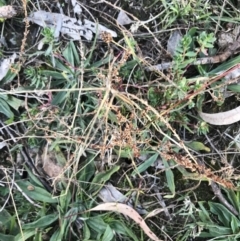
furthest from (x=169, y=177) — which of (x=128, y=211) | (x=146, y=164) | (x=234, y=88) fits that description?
(x=234, y=88)

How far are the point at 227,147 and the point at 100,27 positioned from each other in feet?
2.24

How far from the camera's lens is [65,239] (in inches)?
76.7

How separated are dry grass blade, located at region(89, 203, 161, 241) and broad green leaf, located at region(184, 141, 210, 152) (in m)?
0.33

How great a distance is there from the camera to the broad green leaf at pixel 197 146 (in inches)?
76.6

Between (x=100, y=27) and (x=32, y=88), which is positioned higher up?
(x=100, y=27)

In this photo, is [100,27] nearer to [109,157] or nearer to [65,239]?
[109,157]

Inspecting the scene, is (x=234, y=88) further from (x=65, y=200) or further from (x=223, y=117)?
(x=65, y=200)

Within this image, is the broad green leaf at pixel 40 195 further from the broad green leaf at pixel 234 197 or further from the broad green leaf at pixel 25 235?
the broad green leaf at pixel 234 197

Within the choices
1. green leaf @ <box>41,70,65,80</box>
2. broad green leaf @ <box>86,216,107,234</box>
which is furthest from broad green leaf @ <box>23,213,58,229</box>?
green leaf @ <box>41,70,65,80</box>

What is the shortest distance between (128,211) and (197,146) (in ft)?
1.18

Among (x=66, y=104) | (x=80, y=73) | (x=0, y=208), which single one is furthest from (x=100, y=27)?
(x=0, y=208)

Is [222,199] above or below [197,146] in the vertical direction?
below

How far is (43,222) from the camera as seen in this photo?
1.94 metres

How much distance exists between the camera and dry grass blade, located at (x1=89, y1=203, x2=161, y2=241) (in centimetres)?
194
